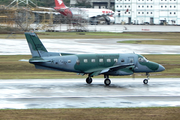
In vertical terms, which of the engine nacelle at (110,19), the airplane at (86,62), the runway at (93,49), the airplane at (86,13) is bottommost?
the runway at (93,49)

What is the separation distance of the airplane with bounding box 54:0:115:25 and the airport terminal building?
53.0 feet

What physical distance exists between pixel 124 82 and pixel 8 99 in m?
11.5

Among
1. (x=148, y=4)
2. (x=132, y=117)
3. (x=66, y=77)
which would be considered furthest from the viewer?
(x=148, y=4)

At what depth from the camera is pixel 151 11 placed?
540 ft

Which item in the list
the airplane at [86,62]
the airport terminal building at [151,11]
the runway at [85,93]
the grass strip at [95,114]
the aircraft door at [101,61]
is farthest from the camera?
the airport terminal building at [151,11]

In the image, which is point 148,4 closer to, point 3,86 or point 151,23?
point 151,23

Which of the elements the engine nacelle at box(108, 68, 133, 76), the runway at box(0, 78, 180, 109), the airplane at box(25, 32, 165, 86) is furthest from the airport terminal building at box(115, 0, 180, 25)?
the engine nacelle at box(108, 68, 133, 76)

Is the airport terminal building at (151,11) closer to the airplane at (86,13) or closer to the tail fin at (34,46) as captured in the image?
the airplane at (86,13)

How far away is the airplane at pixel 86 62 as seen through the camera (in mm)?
26016

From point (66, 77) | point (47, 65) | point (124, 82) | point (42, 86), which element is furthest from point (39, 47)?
point (124, 82)

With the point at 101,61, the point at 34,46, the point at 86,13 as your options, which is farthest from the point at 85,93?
the point at 86,13

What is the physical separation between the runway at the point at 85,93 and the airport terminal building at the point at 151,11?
136m

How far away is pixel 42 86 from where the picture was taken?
26.2 m

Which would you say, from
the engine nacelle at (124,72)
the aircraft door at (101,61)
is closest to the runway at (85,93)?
the engine nacelle at (124,72)
